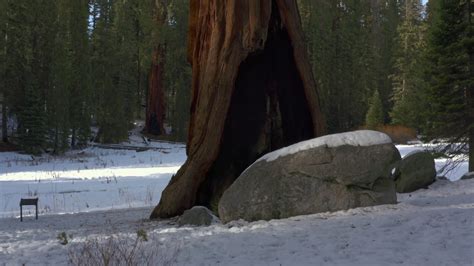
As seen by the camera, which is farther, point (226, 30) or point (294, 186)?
point (226, 30)

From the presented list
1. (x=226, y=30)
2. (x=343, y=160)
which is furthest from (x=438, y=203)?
(x=226, y=30)

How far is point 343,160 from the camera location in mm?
7742

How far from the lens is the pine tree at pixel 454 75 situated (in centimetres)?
1596

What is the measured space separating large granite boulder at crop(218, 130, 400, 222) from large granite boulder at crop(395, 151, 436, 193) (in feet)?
13.9

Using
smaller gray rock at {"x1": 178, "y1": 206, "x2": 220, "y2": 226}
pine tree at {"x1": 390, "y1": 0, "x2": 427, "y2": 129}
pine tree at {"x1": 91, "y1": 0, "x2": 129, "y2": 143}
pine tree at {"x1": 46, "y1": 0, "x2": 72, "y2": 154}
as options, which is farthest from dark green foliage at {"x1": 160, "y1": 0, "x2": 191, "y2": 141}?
smaller gray rock at {"x1": 178, "y1": 206, "x2": 220, "y2": 226}

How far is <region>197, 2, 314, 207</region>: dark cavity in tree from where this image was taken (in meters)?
10.3

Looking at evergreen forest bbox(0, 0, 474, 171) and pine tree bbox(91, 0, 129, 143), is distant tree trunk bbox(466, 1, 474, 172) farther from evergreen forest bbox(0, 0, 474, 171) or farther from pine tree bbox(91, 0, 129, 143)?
pine tree bbox(91, 0, 129, 143)

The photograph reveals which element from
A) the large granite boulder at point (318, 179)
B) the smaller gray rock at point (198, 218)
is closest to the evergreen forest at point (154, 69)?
the large granite boulder at point (318, 179)

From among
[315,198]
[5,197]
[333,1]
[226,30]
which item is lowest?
[5,197]

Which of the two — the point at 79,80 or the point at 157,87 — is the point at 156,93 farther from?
the point at 79,80

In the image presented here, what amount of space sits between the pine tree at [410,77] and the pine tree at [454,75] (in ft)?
72.9

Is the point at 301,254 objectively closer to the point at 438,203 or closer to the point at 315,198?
the point at 315,198

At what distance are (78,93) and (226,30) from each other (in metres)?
26.1

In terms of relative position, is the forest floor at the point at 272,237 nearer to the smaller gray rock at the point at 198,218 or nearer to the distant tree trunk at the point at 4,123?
the smaller gray rock at the point at 198,218
